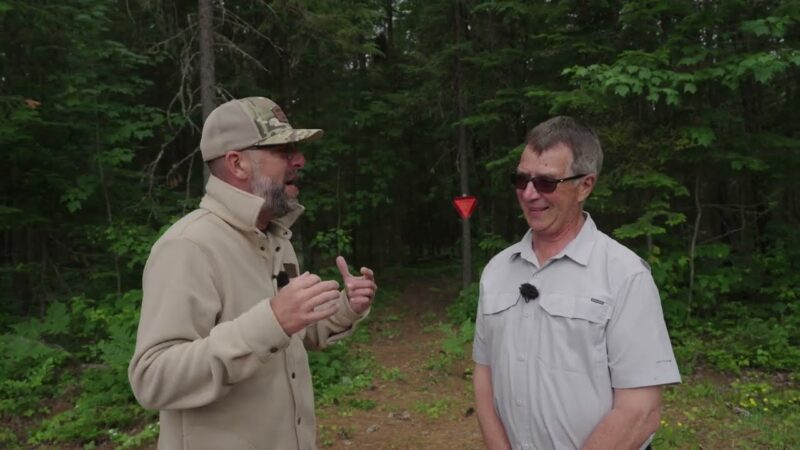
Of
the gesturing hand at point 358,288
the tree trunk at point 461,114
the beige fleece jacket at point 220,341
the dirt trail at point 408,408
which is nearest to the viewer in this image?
the beige fleece jacket at point 220,341

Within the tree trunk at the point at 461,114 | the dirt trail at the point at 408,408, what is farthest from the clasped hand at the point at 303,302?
the tree trunk at the point at 461,114

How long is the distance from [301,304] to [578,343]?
3.70 feet

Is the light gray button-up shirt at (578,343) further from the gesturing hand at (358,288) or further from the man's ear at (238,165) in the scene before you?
the man's ear at (238,165)

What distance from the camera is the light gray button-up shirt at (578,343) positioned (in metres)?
2.17

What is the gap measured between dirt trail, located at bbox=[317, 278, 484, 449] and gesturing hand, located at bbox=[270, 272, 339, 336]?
4.46 m

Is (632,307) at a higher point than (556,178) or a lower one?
lower

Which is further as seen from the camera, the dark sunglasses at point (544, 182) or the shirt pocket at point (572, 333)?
the dark sunglasses at point (544, 182)

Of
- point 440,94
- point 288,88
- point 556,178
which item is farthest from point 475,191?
point 556,178

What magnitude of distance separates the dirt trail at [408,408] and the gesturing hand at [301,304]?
14.6ft

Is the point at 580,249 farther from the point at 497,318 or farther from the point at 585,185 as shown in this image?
the point at 497,318

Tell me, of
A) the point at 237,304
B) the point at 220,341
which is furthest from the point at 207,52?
the point at 220,341

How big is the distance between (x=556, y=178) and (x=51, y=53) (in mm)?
12486

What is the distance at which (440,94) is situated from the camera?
13773 millimetres

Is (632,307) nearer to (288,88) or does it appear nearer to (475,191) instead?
(288,88)
